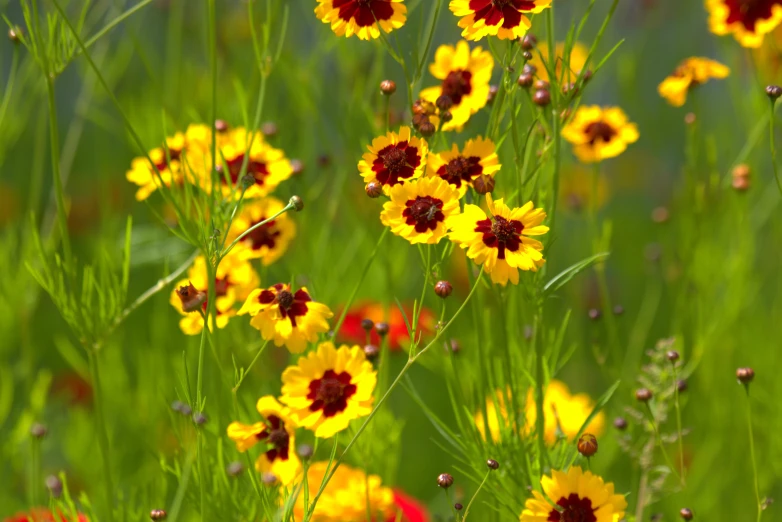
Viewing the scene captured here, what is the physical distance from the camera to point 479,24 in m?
0.71

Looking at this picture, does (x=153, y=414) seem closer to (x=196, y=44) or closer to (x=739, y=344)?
(x=739, y=344)

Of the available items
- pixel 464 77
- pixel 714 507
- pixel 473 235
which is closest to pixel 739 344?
pixel 714 507

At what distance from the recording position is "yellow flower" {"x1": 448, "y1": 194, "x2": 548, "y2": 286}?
26.3 inches

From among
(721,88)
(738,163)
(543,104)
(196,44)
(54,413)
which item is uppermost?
(721,88)

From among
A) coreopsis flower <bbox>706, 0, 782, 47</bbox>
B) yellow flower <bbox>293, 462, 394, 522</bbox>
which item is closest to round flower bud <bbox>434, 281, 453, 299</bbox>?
yellow flower <bbox>293, 462, 394, 522</bbox>

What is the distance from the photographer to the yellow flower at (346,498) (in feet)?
2.86

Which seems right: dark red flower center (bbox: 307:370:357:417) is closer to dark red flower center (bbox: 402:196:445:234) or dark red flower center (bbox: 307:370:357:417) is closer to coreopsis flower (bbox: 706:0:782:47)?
dark red flower center (bbox: 402:196:445:234)

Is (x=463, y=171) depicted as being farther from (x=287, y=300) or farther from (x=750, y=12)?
(x=750, y=12)

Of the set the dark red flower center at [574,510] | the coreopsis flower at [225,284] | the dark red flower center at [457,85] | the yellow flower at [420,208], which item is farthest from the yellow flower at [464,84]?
the dark red flower center at [574,510]

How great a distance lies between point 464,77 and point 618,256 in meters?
1.43

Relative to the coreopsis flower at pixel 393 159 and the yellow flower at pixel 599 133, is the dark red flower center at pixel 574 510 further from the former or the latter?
the yellow flower at pixel 599 133

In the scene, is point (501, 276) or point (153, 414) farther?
point (153, 414)

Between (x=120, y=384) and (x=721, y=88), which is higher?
(x=721, y=88)

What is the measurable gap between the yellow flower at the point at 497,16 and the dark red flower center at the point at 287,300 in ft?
0.81
